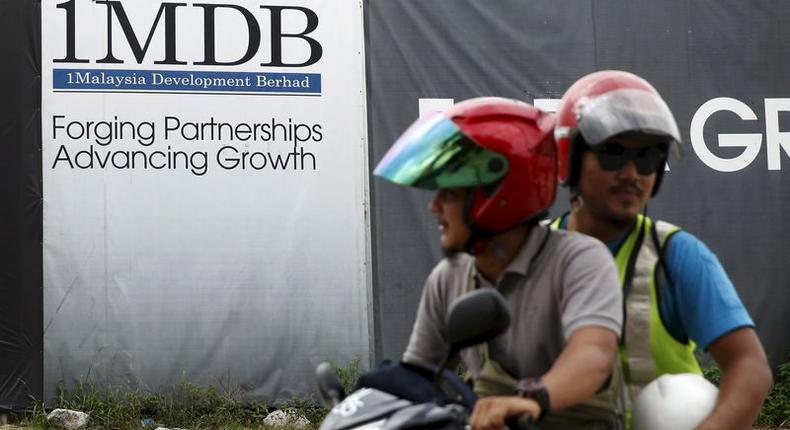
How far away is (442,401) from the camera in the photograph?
2.62 metres

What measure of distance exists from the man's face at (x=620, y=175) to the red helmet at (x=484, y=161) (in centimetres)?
42

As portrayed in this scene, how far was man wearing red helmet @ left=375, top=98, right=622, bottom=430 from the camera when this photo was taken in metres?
2.88

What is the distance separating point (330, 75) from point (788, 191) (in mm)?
3791

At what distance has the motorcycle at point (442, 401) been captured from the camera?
254 centimetres

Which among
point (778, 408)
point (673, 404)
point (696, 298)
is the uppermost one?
point (696, 298)

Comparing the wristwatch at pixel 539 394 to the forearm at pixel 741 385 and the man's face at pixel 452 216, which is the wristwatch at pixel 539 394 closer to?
the man's face at pixel 452 216

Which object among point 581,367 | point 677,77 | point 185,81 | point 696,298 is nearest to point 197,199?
point 185,81

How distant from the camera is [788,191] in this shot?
10352 mm

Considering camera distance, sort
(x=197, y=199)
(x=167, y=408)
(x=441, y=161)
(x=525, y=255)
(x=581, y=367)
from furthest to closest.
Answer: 1. (x=197, y=199)
2. (x=167, y=408)
3. (x=525, y=255)
4. (x=441, y=161)
5. (x=581, y=367)

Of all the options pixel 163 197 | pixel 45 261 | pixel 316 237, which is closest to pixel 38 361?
pixel 45 261

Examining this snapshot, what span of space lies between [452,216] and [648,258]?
0.69 m

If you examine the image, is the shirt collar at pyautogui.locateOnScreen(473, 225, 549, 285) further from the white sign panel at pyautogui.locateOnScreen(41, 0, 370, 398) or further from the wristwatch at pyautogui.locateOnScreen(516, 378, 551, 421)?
the white sign panel at pyautogui.locateOnScreen(41, 0, 370, 398)

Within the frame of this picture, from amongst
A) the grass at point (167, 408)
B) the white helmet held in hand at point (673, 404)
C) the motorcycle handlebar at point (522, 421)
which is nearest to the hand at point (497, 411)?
the motorcycle handlebar at point (522, 421)

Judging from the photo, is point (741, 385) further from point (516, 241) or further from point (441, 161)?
point (441, 161)
